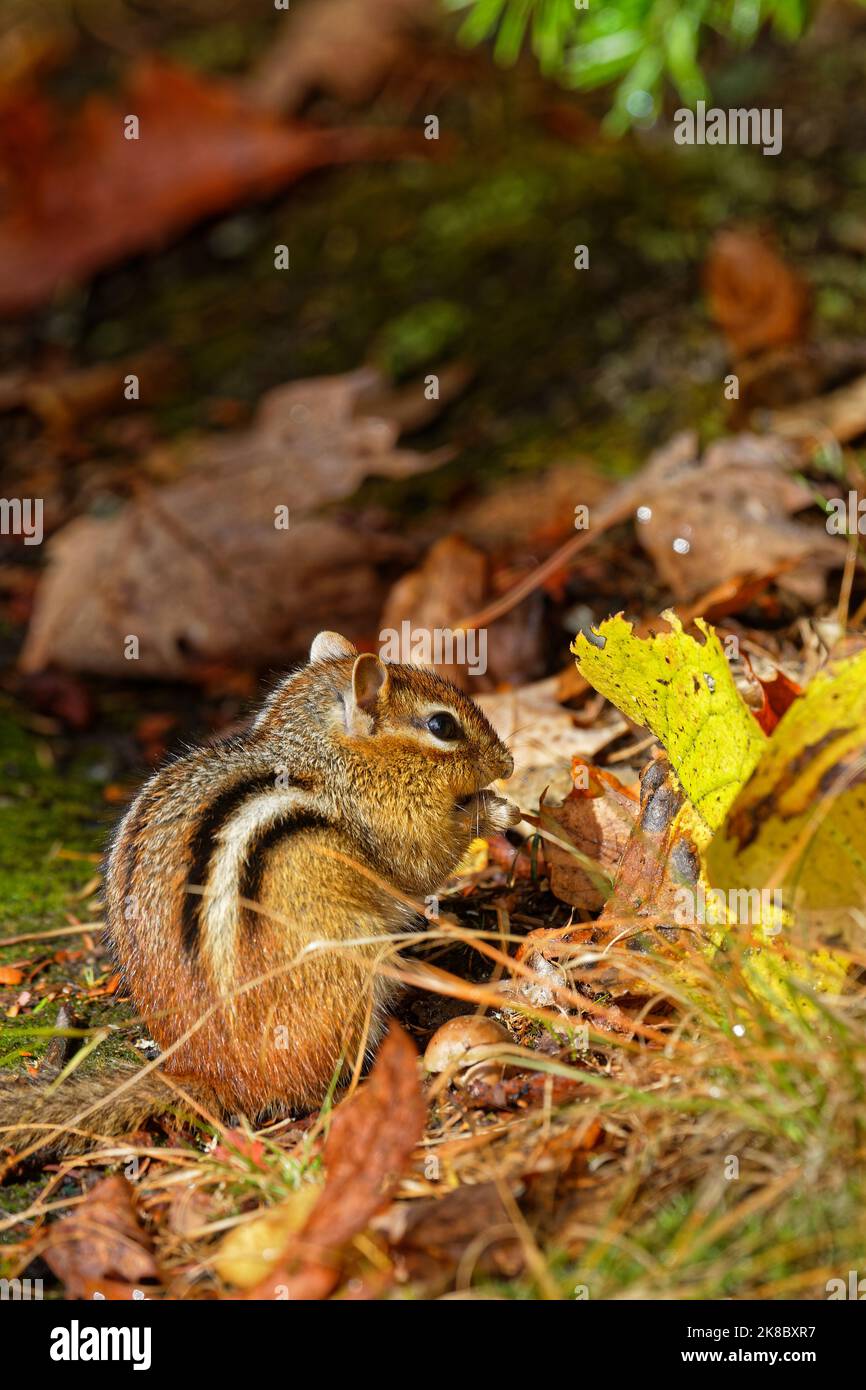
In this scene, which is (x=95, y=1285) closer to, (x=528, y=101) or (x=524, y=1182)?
(x=524, y=1182)

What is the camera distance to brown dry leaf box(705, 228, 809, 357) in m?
6.04

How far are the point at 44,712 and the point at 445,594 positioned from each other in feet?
5.91

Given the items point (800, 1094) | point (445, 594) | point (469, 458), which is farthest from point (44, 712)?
point (800, 1094)

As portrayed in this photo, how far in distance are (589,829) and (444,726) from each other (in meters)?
0.58

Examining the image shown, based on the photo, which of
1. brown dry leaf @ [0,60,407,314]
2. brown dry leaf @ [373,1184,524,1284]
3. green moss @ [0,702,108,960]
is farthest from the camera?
brown dry leaf @ [0,60,407,314]

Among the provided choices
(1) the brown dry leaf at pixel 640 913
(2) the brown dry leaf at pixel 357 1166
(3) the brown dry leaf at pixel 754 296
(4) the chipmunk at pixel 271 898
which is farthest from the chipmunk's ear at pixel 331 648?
(3) the brown dry leaf at pixel 754 296

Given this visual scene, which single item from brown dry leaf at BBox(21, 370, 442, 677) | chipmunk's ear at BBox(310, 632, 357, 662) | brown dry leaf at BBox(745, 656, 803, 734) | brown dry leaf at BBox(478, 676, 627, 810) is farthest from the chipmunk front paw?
brown dry leaf at BBox(21, 370, 442, 677)

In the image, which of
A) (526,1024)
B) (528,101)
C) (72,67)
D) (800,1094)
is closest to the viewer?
(800,1094)

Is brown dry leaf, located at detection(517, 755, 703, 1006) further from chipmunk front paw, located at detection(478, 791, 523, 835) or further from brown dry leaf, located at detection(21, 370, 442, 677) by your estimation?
brown dry leaf, located at detection(21, 370, 442, 677)

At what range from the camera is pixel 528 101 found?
7906 millimetres

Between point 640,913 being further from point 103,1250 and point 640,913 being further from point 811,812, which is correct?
point 103,1250

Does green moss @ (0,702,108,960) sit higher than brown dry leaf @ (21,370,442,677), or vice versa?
brown dry leaf @ (21,370,442,677)

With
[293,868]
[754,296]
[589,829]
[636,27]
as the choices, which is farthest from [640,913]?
[754,296]

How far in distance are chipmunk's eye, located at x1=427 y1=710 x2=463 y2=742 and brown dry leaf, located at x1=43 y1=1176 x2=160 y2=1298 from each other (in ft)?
5.06
